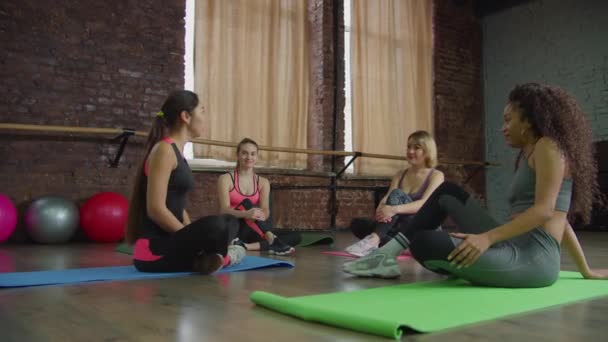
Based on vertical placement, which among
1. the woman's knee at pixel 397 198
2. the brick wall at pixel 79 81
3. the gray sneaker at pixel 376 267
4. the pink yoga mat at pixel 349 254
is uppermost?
the brick wall at pixel 79 81

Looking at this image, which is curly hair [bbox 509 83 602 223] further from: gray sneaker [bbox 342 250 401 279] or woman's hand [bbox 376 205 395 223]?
woman's hand [bbox 376 205 395 223]

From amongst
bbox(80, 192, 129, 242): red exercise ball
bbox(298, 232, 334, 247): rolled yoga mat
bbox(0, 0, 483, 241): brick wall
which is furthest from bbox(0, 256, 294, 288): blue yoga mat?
bbox(0, 0, 483, 241): brick wall

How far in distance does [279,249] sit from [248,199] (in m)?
0.41

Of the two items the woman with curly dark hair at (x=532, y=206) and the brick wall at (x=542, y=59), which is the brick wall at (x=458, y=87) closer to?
the brick wall at (x=542, y=59)

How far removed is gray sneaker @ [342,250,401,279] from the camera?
7.21 feet

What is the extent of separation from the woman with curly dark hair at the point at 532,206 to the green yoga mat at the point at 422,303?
0.27 ft

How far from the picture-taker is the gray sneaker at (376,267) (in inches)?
86.5

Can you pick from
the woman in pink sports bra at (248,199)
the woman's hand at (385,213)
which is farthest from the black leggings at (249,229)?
the woman's hand at (385,213)

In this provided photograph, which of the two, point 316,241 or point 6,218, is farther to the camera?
point 316,241

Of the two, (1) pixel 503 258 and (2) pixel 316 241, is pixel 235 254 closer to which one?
(1) pixel 503 258

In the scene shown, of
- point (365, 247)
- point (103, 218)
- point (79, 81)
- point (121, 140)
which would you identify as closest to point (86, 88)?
point (79, 81)

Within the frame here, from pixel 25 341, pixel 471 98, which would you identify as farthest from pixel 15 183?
pixel 471 98

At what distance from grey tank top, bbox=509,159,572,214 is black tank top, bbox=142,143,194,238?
1.34m

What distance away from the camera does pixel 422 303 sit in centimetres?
164
